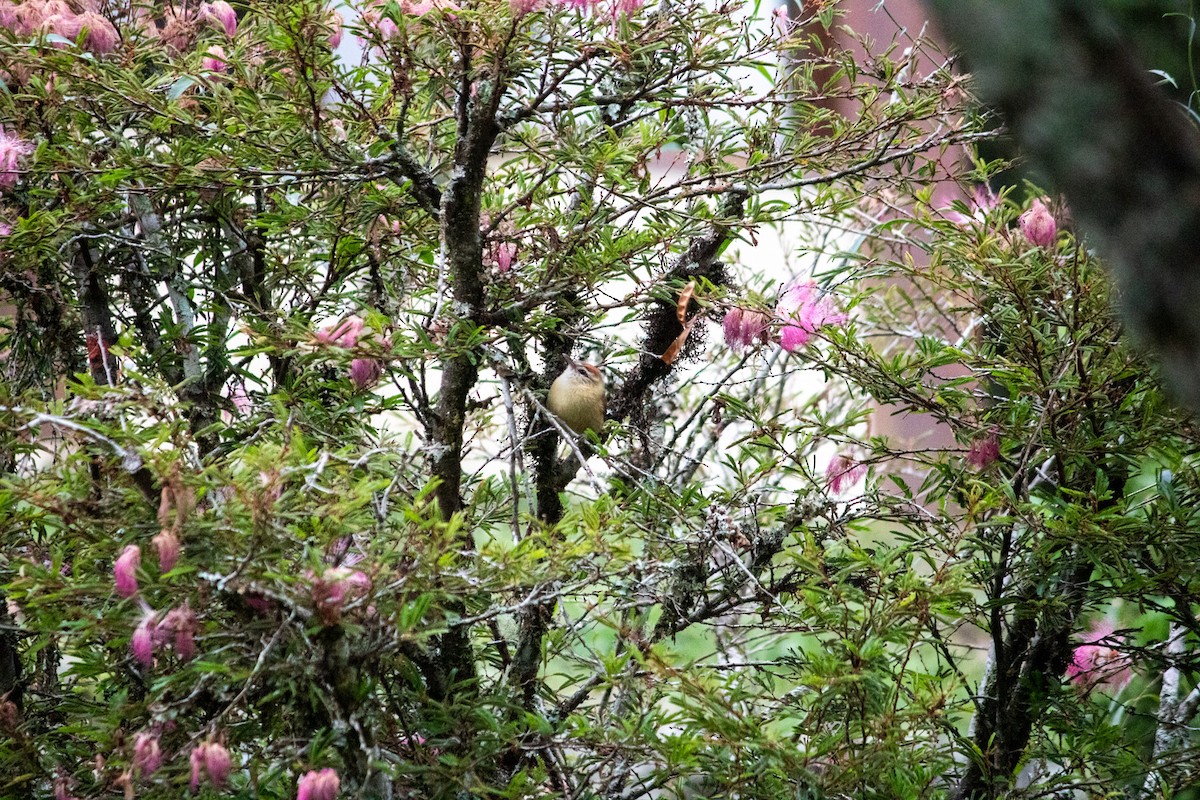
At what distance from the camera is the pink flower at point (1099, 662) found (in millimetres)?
1175

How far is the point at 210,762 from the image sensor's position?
728 mm

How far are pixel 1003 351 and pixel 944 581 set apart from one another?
0.40 metres

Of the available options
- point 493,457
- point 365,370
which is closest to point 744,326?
point 493,457

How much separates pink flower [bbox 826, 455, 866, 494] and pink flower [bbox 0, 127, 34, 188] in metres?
0.98

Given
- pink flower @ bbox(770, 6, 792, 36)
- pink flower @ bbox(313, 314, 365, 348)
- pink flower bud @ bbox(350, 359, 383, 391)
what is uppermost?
pink flower @ bbox(770, 6, 792, 36)

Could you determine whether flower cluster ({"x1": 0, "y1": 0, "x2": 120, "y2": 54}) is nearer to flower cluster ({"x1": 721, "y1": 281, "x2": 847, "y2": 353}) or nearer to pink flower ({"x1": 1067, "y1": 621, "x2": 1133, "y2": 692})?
flower cluster ({"x1": 721, "y1": 281, "x2": 847, "y2": 353})

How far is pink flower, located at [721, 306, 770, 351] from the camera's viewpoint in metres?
1.16

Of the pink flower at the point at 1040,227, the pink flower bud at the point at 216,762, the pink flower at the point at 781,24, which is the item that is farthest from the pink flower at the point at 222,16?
the pink flower at the point at 1040,227

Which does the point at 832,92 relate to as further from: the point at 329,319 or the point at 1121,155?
the point at 1121,155

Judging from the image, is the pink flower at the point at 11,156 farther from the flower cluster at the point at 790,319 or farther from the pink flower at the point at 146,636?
the flower cluster at the point at 790,319

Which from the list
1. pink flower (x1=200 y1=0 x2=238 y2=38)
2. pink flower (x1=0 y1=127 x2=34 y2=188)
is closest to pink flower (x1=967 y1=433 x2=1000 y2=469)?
pink flower (x1=200 y1=0 x2=238 y2=38)

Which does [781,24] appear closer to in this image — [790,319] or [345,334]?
[790,319]

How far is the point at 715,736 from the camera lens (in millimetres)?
A: 964

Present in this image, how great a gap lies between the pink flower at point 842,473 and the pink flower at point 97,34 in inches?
38.3
